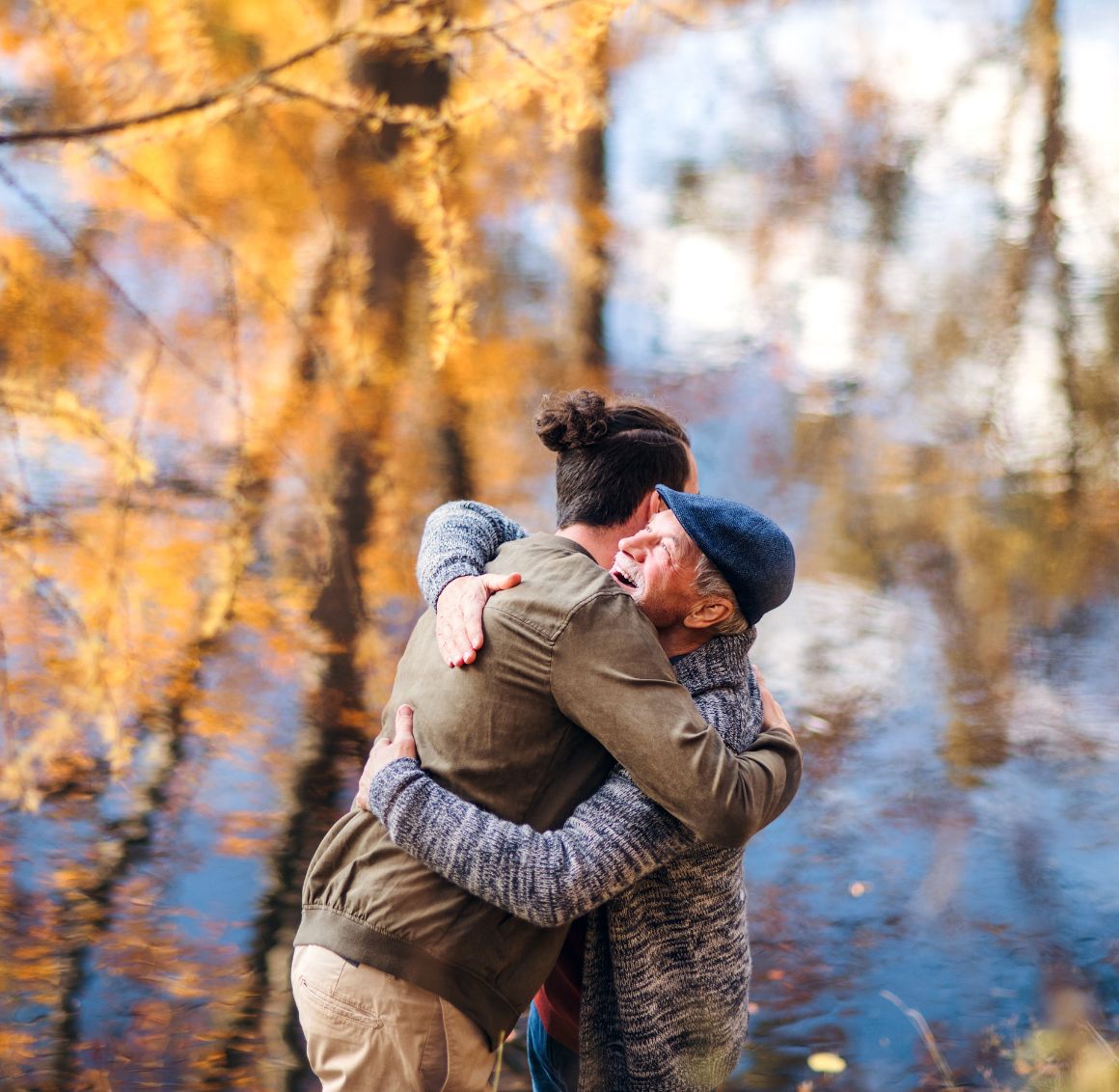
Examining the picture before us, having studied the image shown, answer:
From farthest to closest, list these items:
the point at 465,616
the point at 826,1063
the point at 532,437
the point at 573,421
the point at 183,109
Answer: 1. the point at 532,437
2. the point at 183,109
3. the point at 826,1063
4. the point at 573,421
5. the point at 465,616

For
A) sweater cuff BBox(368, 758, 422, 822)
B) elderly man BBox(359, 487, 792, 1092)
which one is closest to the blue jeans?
elderly man BBox(359, 487, 792, 1092)

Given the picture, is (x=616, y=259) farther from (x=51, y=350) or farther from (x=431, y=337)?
(x=51, y=350)

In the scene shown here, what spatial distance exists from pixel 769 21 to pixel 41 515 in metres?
3.37

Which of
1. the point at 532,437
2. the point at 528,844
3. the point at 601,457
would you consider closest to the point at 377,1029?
the point at 528,844

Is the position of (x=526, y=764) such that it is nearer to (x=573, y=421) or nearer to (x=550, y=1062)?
(x=573, y=421)

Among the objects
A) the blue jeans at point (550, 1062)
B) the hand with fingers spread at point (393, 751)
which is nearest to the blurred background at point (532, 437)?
the blue jeans at point (550, 1062)

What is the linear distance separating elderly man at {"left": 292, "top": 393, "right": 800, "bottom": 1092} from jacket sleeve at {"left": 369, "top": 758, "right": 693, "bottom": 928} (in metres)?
0.04

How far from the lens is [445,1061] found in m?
1.35

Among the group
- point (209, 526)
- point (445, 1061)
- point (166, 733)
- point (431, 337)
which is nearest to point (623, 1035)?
point (445, 1061)

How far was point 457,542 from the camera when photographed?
1.58m

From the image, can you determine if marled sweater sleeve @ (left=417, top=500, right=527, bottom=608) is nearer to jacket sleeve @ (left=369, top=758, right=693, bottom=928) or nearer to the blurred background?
jacket sleeve @ (left=369, top=758, right=693, bottom=928)

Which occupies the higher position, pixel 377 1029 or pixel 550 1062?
pixel 377 1029

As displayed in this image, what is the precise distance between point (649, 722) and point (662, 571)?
8.7 inches

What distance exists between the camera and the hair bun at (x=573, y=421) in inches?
58.7
